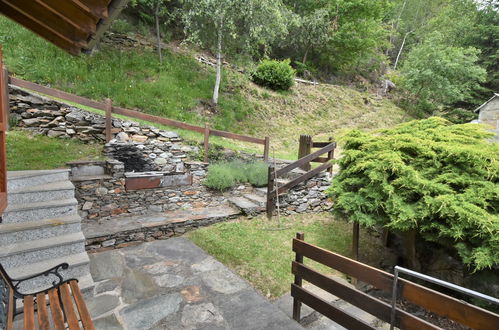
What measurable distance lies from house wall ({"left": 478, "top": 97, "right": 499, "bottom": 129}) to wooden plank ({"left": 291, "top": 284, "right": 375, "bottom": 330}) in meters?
10.7

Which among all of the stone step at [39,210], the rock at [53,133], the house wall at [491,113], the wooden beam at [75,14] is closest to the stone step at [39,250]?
the stone step at [39,210]

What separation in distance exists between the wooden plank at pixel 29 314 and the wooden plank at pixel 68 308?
0.57ft

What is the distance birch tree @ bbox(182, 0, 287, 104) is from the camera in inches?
319

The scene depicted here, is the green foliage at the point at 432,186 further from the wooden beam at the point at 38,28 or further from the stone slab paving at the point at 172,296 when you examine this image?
the wooden beam at the point at 38,28

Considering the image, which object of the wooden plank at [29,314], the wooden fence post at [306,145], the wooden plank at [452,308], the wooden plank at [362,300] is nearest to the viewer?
the wooden plank at [452,308]

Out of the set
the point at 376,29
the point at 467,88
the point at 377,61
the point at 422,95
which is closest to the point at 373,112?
the point at 422,95

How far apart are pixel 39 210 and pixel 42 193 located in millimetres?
297

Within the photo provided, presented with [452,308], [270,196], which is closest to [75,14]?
[452,308]

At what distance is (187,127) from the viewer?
5496 mm

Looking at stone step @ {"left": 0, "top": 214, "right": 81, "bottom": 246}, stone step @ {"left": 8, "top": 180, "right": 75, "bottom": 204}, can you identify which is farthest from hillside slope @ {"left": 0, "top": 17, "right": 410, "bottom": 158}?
stone step @ {"left": 0, "top": 214, "right": 81, "bottom": 246}

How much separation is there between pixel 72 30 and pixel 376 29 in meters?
17.9

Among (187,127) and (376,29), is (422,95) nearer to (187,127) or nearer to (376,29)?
(376,29)

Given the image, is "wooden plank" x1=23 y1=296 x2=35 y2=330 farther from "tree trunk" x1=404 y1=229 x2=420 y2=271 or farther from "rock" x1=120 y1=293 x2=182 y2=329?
"tree trunk" x1=404 y1=229 x2=420 y2=271

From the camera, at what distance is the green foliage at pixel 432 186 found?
3.07 metres
